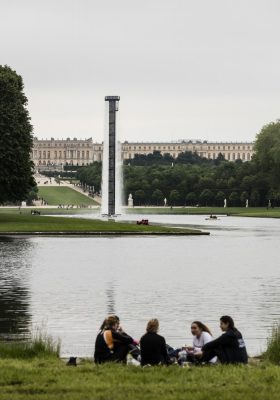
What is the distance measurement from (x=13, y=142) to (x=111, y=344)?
234 ft

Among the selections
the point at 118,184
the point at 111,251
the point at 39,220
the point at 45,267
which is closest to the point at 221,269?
the point at 45,267

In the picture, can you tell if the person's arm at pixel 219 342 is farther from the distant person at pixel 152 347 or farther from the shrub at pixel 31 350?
the shrub at pixel 31 350

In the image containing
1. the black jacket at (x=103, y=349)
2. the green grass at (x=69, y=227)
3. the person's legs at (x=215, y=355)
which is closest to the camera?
the person's legs at (x=215, y=355)

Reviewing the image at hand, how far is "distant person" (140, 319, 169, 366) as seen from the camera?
19.7m

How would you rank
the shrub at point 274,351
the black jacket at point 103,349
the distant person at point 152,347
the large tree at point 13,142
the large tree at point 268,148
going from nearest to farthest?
the distant person at point 152,347
the black jacket at point 103,349
the shrub at point 274,351
the large tree at point 13,142
the large tree at point 268,148

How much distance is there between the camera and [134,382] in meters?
17.7

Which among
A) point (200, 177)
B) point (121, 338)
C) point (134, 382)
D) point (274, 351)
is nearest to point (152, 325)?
point (121, 338)

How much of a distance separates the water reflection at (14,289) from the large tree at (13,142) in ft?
76.1

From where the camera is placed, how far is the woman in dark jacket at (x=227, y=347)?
775 inches

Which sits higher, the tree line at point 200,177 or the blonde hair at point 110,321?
the tree line at point 200,177

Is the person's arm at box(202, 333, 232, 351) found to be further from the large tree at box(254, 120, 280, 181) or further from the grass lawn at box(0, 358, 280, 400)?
the large tree at box(254, 120, 280, 181)

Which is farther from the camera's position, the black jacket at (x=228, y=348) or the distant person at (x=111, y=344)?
the distant person at (x=111, y=344)

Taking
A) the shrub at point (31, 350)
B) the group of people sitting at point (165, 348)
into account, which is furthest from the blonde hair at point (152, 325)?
the shrub at point (31, 350)

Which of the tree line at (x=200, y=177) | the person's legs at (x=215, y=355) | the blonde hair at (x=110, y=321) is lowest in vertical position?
the person's legs at (x=215, y=355)
